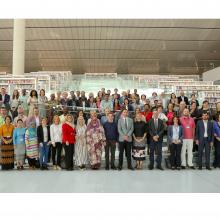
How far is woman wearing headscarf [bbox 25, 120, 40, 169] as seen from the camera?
25.6ft

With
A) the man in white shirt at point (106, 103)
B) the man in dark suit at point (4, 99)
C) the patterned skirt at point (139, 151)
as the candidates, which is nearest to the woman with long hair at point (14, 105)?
the man in dark suit at point (4, 99)

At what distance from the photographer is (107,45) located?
1128 inches

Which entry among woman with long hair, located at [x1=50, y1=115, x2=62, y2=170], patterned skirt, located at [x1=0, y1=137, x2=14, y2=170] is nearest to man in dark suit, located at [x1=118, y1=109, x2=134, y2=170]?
woman with long hair, located at [x1=50, y1=115, x2=62, y2=170]

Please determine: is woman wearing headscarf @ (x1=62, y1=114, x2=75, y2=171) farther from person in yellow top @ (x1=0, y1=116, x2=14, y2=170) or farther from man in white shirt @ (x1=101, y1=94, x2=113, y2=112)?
man in white shirt @ (x1=101, y1=94, x2=113, y2=112)

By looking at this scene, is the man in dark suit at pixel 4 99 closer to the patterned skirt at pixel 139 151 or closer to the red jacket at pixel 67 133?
the red jacket at pixel 67 133

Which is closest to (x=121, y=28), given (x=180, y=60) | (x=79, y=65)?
(x=180, y=60)

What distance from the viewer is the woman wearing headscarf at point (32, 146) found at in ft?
25.6

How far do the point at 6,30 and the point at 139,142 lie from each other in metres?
19.9

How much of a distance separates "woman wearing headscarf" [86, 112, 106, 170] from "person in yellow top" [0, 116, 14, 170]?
1720mm

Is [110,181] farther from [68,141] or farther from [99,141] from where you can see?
[68,141]

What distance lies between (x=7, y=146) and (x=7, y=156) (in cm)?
22

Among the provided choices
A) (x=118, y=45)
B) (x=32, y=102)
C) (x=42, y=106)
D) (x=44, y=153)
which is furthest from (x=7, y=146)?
(x=118, y=45)

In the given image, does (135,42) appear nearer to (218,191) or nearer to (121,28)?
(121,28)

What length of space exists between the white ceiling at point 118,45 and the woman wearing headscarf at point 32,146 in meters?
15.5
